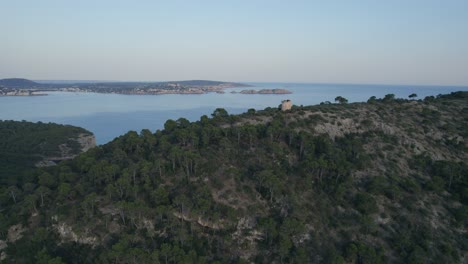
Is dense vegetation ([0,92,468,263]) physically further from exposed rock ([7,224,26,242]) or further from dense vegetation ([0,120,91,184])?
dense vegetation ([0,120,91,184])

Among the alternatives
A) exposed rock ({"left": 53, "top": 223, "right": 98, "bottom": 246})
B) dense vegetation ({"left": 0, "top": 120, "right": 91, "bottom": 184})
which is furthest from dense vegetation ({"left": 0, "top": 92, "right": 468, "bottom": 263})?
dense vegetation ({"left": 0, "top": 120, "right": 91, "bottom": 184})

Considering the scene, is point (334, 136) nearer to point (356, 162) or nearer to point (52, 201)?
point (356, 162)

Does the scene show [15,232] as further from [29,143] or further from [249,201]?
[29,143]

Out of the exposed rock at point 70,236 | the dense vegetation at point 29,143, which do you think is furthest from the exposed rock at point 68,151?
the exposed rock at point 70,236

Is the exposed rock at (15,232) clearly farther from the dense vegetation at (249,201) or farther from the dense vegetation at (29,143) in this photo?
the dense vegetation at (29,143)

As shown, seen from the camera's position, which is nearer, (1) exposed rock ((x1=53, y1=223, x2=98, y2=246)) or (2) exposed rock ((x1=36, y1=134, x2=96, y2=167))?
(1) exposed rock ((x1=53, y1=223, x2=98, y2=246))

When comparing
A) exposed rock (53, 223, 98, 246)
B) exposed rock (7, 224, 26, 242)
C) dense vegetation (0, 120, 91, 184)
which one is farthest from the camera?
dense vegetation (0, 120, 91, 184)

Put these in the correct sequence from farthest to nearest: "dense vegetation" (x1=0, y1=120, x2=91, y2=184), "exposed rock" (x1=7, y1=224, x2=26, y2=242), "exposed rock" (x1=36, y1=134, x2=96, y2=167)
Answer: "exposed rock" (x1=36, y1=134, x2=96, y2=167), "dense vegetation" (x1=0, y1=120, x2=91, y2=184), "exposed rock" (x1=7, y1=224, x2=26, y2=242)
